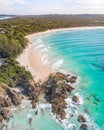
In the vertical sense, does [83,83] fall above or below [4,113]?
below

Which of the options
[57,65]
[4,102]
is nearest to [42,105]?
[4,102]

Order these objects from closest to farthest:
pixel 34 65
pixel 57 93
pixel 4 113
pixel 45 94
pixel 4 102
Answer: pixel 4 113, pixel 4 102, pixel 57 93, pixel 45 94, pixel 34 65

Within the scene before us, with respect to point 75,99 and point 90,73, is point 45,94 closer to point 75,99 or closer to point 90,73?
point 75,99

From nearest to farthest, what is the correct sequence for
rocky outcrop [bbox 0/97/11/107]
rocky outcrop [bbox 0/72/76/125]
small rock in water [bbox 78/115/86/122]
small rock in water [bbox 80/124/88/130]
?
1. small rock in water [bbox 80/124/88/130]
2. small rock in water [bbox 78/115/86/122]
3. rocky outcrop [bbox 0/72/76/125]
4. rocky outcrop [bbox 0/97/11/107]

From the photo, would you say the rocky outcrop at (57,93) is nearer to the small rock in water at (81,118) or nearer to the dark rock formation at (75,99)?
the dark rock formation at (75,99)

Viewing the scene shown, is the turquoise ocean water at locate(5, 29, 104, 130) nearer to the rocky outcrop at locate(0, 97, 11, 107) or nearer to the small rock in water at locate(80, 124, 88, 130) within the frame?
the small rock in water at locate(80, 124, 88, 130)

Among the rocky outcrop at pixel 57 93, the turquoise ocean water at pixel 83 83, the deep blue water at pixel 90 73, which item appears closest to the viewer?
the turquoise ocean water at pixel 83 83

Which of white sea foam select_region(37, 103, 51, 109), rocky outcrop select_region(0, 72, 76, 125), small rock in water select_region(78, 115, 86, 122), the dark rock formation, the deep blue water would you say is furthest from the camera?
the dark rock formation

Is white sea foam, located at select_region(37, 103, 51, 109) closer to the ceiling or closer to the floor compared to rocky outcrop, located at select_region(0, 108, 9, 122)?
closer to the floor

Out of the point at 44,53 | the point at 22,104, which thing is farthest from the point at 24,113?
the point at 44,53

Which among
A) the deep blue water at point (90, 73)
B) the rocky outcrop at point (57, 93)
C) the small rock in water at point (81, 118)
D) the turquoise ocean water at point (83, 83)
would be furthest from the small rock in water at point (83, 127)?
the rocky outcrop at point (57, 93)

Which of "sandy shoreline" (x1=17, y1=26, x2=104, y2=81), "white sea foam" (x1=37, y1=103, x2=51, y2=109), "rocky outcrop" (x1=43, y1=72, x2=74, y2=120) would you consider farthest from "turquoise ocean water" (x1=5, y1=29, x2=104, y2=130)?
"sandy shoreline" (x1=17, y1=26, x2=104, y2=81)

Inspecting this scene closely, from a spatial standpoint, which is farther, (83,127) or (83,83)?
(83,83)
